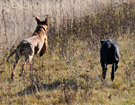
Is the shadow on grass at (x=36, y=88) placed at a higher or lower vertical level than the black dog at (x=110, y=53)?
lower

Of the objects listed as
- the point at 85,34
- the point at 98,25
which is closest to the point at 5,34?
the point at 85,34

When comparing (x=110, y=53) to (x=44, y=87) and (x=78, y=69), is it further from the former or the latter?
(x=44, y=87)

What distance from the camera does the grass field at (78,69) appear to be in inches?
183

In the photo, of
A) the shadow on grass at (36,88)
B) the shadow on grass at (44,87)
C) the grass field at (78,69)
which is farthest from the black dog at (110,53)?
the shadow on grass at (36,88)

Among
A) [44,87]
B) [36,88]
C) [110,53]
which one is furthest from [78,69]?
[36,88]

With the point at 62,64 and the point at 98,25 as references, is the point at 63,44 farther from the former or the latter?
the point at 98,25

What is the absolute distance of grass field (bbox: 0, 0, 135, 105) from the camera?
4641 millimetres

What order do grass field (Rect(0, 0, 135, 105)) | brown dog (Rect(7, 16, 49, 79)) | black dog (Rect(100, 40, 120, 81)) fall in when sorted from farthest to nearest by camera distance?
brown dog (Rect(7, 16, 49, 79))
black dog (Rect(100, 40, 120, 81))
grass field (Rect(0, 0, 135, 105))

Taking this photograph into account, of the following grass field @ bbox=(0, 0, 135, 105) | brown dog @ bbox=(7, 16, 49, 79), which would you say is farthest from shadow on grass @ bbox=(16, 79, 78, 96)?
brown dog @ bbox=(7, 16, 49, 79)

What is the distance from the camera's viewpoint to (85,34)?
7867 mm

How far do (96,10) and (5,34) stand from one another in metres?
4.00

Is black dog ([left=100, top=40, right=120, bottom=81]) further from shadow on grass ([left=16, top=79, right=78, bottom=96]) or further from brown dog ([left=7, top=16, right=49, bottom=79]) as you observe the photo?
brown dog ([left=7, top=16, right=49, bottom=79])

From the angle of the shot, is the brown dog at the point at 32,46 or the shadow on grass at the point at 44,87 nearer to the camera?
the shadow on grass at the point at 44,87

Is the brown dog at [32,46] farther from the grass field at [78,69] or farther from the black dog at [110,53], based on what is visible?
the black dog at [110,53]
